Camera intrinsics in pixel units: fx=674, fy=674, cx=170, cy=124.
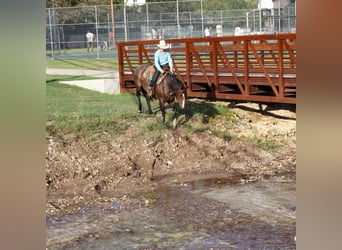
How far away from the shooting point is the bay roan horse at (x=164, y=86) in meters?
9.55

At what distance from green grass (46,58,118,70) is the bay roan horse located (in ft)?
12.5

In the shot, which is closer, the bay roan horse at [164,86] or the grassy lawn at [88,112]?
the bay roan horse at [164,86]

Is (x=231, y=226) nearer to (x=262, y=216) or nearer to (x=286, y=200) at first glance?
(x=262, y=216)

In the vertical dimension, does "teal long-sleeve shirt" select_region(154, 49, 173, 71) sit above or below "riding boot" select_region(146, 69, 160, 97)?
above

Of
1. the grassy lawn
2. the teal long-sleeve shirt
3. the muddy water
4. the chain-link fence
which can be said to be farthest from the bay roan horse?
the chain-link fence

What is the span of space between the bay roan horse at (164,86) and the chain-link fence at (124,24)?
18.6ft

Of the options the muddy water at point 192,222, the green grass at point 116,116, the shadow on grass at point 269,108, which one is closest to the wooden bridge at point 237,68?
A: the green grass at point 116,116

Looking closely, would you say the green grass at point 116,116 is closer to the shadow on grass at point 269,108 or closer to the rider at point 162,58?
the shadow on grass at point 269,108

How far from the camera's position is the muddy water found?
256 inches

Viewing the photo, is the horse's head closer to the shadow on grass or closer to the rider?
the rider

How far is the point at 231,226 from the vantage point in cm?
696

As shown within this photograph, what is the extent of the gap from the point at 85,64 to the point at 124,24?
184 centimetres
